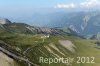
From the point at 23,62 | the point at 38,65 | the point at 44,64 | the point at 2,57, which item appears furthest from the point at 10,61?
the point at 44,64

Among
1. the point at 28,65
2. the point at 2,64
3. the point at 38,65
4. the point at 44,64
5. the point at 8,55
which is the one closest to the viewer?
the point at 2,64

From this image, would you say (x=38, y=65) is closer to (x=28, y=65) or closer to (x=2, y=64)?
(x=28, y=65)

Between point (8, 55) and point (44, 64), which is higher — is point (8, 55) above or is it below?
above

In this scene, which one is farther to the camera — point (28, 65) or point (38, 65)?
point (38, 65)

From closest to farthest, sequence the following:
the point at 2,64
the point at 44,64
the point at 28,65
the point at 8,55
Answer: the point at 2,64
the point at 8,55
the point at 28,65
the point at 44,64

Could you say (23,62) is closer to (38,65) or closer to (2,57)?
(2,57)

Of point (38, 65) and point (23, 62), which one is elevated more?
point (23, 62)

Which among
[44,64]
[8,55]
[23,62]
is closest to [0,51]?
[8,55]

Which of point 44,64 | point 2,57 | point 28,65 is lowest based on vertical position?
point 44,64

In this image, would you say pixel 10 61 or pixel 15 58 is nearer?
pixel 10 61
